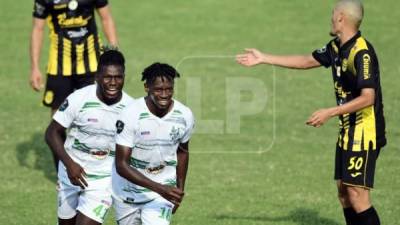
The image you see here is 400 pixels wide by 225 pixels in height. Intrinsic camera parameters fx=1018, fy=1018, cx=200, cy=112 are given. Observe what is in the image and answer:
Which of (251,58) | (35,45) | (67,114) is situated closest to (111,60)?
(67,114)

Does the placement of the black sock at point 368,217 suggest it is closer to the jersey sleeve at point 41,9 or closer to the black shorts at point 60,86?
the black shorts at point 60,86

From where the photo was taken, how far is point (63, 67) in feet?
45.4

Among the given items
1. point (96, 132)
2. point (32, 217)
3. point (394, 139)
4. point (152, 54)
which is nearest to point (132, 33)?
point (152, 54)

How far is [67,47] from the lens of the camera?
45.5 feet

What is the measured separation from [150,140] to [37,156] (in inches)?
250

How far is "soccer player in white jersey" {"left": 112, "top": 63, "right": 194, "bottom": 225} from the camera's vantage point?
937 centimetres

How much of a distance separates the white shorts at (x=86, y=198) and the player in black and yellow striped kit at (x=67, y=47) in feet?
11.1

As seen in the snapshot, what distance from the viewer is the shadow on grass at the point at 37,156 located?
14.7 meters

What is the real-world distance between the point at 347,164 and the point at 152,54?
43.6 ft

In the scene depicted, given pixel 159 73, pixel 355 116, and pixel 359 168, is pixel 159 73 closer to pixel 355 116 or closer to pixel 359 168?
pixel 355 116

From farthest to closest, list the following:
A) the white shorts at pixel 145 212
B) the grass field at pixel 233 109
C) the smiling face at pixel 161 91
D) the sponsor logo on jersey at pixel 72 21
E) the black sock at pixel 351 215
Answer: the sponsor logo on jersey at pixel 72 21
the grass field at pixel 233 109
the black sock at pixel 351 215
the white shorts at pixel 145 212
the smiling face at pixel 161 91

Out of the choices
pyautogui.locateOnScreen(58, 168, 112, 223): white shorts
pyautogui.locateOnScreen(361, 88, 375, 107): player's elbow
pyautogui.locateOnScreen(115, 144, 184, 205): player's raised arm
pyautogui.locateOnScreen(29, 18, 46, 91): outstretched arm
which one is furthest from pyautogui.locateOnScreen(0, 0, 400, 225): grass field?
pyautogui.locateOnScreen(115, 144, 184, 205): player's raised arm

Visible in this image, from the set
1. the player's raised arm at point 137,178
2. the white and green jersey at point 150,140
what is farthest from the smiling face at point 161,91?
the player's raised arm at point 137,178

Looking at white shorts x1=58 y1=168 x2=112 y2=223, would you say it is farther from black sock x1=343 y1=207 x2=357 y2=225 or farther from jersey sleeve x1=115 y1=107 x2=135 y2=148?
black sock x1=343 y1=207 x2=357 y2=225
